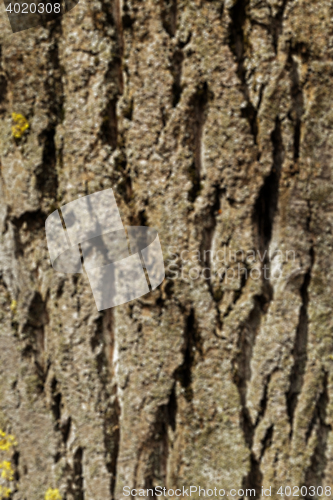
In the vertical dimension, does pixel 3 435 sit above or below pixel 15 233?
below

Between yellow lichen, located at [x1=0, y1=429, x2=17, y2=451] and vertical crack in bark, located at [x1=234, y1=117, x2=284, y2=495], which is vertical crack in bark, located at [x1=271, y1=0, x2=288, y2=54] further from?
yellow lichen, located at [x1=0, y1=429, x2=17, y2=451]

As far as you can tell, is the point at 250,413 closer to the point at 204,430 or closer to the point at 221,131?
the point at 204,430

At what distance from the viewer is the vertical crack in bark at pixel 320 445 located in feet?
2.94

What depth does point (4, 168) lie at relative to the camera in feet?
2.98

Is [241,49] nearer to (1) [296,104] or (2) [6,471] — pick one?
(1) [296,104]

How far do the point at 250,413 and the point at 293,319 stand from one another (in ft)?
0.85

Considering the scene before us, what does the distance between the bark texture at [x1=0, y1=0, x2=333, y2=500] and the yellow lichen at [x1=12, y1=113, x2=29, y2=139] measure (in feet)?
0.04

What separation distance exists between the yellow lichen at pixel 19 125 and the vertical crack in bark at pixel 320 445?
3.29 ft

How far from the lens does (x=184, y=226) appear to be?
862 millimetres

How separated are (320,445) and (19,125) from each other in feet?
3.68

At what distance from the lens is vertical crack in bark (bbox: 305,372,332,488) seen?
35.3 inches

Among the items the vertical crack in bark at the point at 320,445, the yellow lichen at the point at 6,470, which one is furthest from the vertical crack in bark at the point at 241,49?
the yellow lichen at the point at 6,470

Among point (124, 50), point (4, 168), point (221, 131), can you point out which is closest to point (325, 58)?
point (221, 131)

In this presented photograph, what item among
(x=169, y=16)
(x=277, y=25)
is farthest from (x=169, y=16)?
(x=277, y=25)
